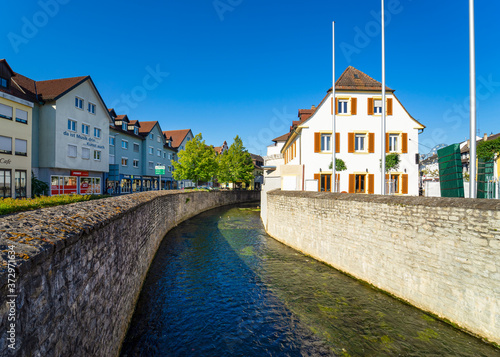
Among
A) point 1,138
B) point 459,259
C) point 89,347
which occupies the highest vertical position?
point 1,138

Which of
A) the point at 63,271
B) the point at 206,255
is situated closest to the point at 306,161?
the point at 206,255

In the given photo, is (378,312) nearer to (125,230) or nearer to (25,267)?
(125,230)

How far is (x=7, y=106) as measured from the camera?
874 inches

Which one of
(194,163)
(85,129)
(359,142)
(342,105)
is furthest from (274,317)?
(85,129)

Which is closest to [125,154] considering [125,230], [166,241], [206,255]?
[166,241]

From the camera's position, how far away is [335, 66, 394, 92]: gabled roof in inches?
870

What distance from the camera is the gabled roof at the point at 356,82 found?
22.1 m

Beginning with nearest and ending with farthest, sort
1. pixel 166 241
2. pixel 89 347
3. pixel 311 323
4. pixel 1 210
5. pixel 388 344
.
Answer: pixel 89 347 → pixel 388 344 → pixel 311 323 → pixel 1 210 → pixel 166 241

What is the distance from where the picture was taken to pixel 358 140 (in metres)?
22.4

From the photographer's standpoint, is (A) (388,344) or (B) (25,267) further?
(A) (388,344)

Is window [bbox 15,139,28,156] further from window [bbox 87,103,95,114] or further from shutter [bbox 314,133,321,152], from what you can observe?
shutter [bbox 314,133,321,152]

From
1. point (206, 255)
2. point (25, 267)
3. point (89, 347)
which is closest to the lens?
point (25, 267)

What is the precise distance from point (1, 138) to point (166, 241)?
56.8 feet

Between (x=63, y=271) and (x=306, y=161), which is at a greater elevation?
(x=306, y=161)
